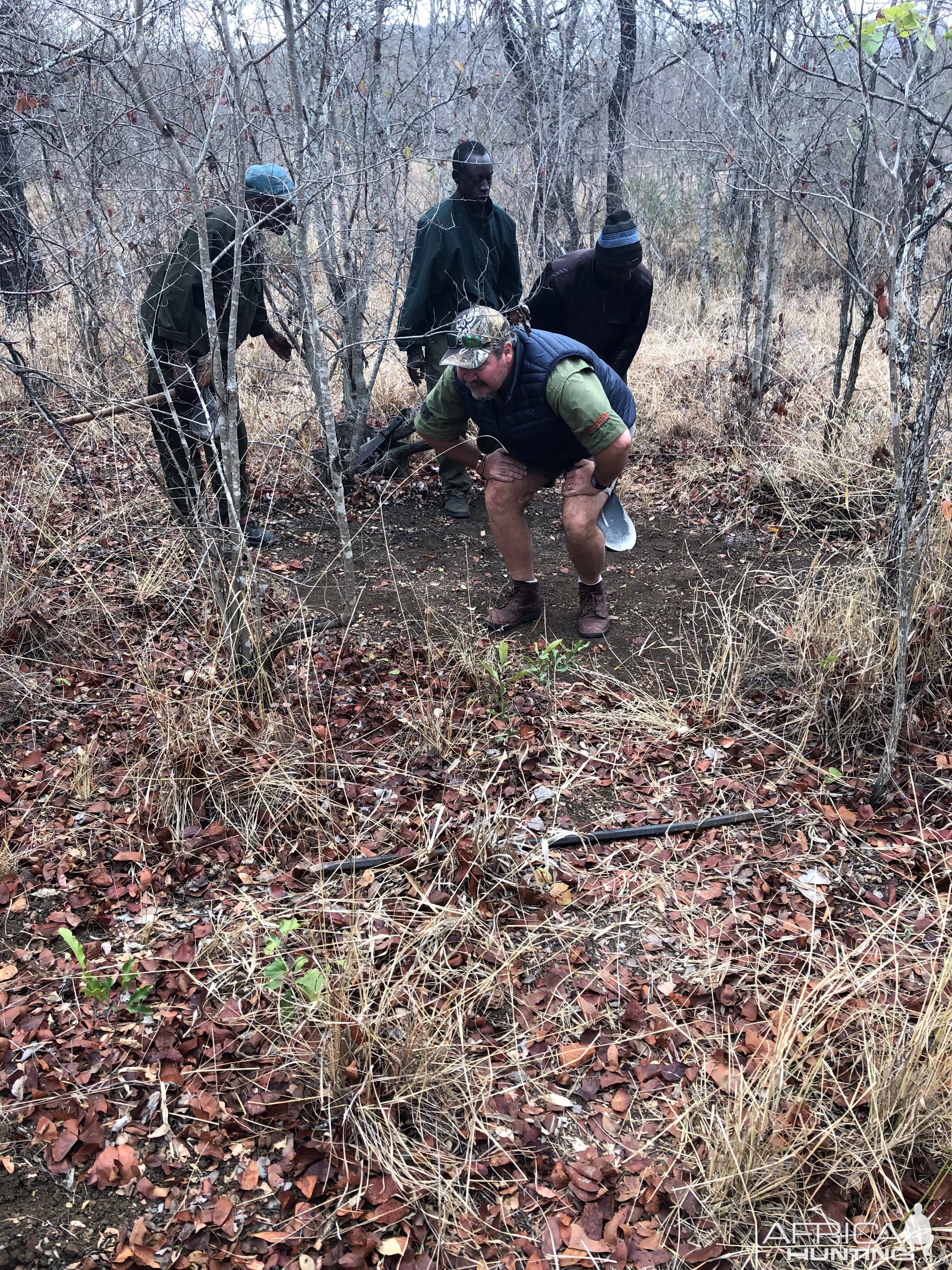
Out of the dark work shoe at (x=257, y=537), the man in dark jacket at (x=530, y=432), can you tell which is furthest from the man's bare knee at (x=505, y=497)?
the dark work shoe at (x=257, y=537)

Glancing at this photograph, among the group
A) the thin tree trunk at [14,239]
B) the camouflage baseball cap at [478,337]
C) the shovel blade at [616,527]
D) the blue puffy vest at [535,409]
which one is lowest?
the shovel blade at [616,527]

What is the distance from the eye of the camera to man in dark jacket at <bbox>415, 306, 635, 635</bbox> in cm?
350

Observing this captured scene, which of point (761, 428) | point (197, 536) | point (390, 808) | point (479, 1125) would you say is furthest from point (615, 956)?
point (761, 428)

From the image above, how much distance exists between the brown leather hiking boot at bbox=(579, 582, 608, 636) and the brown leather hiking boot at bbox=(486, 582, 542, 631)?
225mm

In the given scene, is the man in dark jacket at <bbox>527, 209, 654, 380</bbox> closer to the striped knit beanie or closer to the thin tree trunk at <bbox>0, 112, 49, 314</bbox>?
the striped knit beanie

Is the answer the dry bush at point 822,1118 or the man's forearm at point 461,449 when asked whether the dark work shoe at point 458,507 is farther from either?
the dry bush at point 822,1118

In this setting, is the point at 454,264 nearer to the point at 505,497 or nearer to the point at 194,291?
the point at 194,291

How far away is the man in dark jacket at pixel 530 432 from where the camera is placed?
3504mm

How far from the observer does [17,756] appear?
10.4ft

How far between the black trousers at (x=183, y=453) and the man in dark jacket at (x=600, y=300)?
1.80 metres

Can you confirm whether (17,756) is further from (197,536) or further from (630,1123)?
(630,1123)

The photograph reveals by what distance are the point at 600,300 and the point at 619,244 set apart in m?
0.39

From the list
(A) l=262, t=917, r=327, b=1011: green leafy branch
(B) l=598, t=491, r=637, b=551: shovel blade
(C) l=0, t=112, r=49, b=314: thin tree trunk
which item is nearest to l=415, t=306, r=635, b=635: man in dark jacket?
(B) l=598, t=491, r=637, b=551: shovel blade

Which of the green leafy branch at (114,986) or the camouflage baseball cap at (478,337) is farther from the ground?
the camouflage baseball cap at (478,337)
